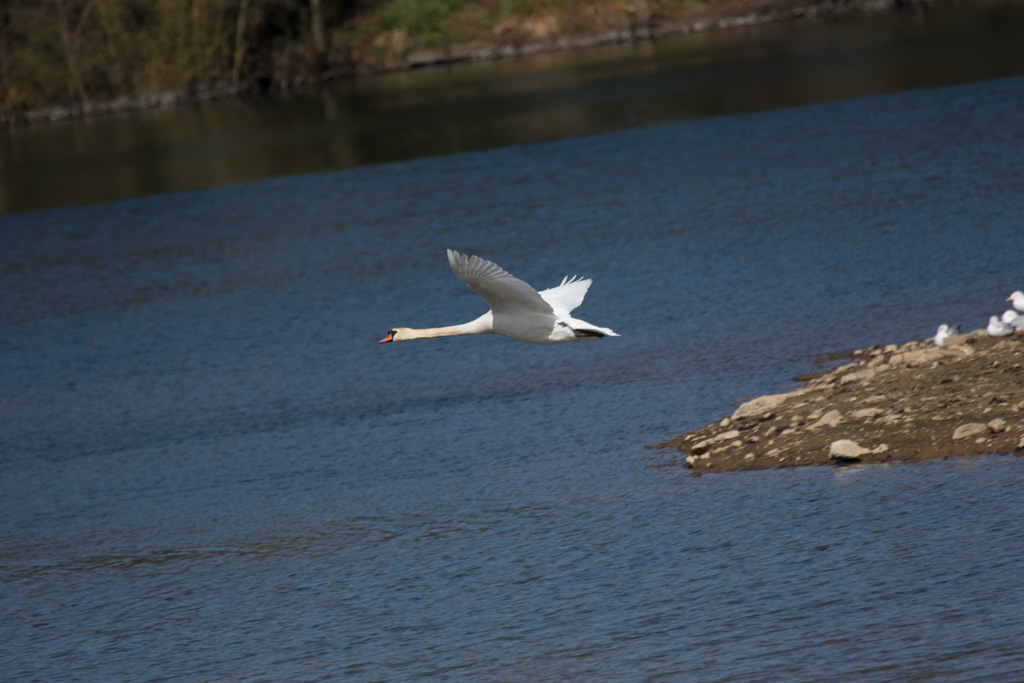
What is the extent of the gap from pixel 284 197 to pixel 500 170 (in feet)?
13.8

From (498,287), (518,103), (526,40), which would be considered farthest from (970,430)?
(526,40)

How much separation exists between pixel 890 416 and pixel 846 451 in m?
0.51

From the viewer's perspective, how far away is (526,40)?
42.2 meters

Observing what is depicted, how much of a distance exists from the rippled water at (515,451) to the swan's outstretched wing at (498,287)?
162 cm

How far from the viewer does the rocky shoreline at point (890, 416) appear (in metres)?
8.98

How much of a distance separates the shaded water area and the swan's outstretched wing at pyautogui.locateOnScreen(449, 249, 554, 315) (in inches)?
682

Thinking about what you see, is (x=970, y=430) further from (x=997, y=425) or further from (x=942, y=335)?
(x=942, y=335)

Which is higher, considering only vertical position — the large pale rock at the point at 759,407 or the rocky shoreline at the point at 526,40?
the rocky shoreline at the point at 526,40

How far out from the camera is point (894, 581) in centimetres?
777

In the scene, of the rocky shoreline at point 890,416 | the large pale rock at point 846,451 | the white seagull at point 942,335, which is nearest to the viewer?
the rocky shoreline at point 890,416

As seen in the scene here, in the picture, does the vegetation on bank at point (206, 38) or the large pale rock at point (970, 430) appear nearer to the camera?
the large pale rock at point (970, 430)

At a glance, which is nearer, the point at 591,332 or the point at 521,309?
the point at 591,332

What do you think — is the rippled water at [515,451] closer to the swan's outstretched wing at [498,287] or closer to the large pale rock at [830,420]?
the large pale rock at [830,420]

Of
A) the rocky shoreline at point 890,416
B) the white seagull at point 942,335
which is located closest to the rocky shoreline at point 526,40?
the white seagull at point 942,335
